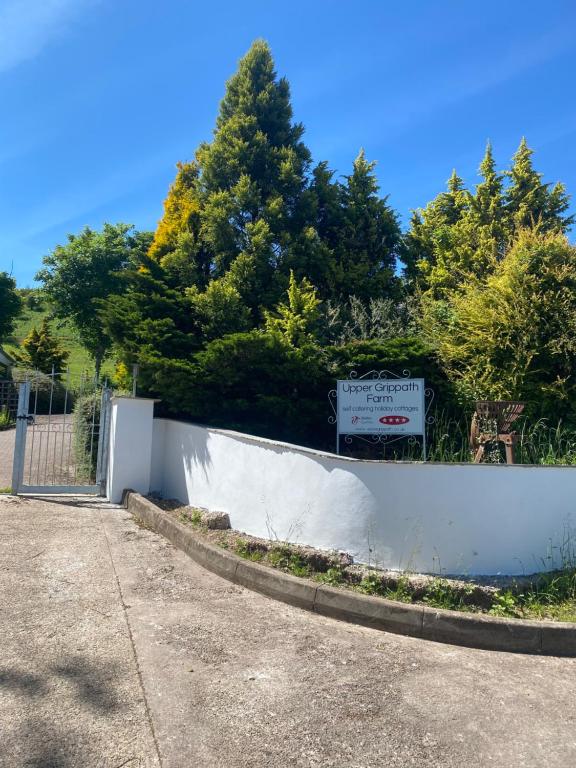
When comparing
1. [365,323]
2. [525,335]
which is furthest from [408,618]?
[365,323]

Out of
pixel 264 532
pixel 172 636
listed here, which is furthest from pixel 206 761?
pixel 264 532

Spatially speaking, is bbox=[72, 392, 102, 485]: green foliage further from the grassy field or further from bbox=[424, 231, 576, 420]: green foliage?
the grassy field

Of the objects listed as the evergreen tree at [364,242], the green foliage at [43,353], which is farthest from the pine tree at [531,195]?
the green foliage at [43,353]

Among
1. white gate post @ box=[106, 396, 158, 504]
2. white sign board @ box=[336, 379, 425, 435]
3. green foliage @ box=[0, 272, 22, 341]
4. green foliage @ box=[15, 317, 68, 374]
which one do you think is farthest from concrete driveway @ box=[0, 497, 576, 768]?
green foliage @ box=[0, 272, 22, 341]

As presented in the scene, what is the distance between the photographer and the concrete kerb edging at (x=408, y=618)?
391 cm

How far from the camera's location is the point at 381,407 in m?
6.48

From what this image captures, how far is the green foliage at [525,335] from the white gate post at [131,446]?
418 cm

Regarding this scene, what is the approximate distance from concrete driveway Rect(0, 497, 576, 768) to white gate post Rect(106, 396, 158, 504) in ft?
9.63

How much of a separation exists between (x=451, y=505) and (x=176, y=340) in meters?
4.67

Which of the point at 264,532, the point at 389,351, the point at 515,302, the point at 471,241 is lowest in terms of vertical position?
the point at 264,532

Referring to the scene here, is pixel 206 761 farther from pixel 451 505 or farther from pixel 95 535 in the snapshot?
pixel 95 535

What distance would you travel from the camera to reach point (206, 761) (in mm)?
2555

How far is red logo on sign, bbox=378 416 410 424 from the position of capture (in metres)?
6.37

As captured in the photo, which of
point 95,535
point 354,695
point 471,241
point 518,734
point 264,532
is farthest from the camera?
point 471,241
